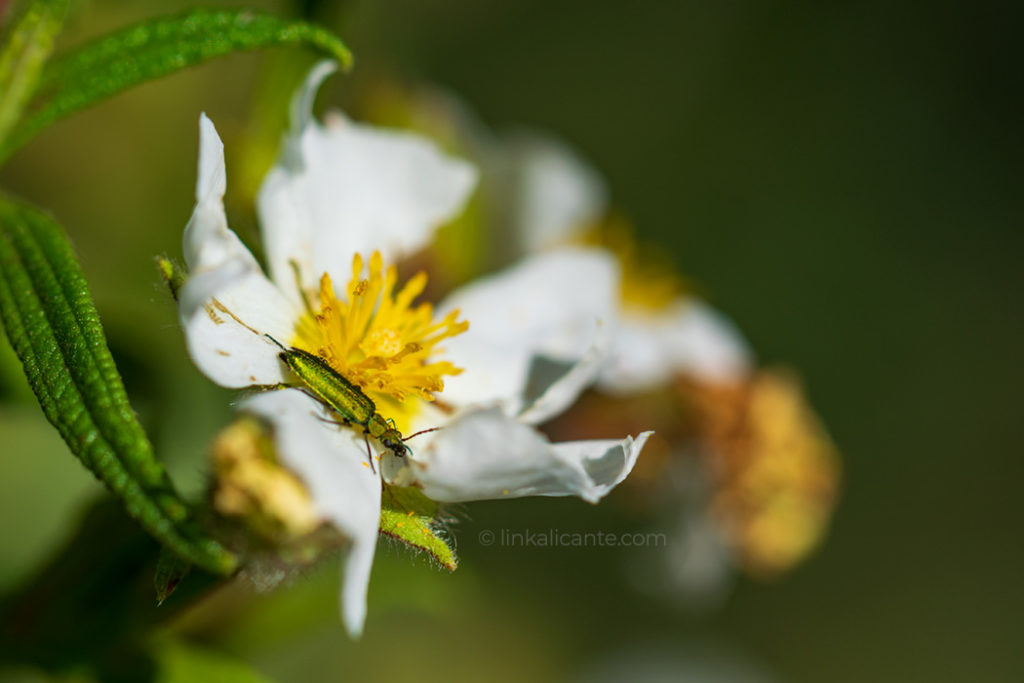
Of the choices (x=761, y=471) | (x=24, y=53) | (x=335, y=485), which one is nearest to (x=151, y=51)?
(x=24, y=53)

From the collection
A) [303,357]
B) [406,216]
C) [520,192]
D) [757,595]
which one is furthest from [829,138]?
[303,357]

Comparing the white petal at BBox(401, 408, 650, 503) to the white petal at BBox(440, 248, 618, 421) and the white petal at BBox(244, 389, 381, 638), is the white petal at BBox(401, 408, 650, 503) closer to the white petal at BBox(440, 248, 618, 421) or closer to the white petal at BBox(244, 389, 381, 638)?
the white petal at BBox(244, 389, 381, 638)

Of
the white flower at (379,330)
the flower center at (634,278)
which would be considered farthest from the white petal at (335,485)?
the flower center at (634,278)

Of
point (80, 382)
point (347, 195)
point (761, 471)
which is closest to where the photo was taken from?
point (80, 382)

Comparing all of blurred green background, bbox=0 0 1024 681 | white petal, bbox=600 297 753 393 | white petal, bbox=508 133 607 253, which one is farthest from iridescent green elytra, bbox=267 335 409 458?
blurred green background, bbox=0 0 1024 681

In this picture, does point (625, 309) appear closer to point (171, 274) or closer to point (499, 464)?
point (499, 464)

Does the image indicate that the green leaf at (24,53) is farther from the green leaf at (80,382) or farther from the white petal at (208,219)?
the white petal at (208,219)
